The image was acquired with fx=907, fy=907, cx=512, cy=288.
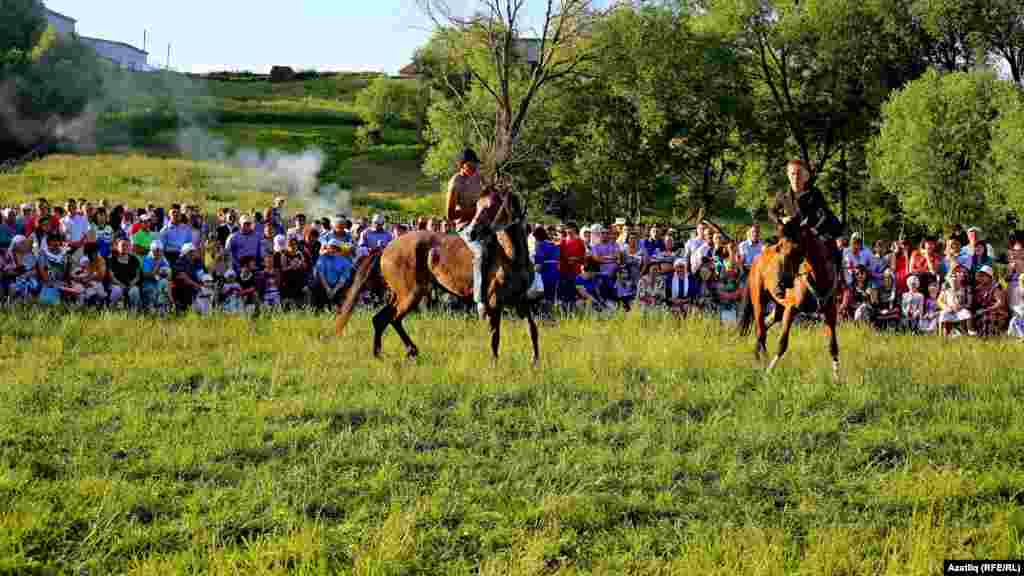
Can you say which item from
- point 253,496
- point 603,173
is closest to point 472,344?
point 253,496

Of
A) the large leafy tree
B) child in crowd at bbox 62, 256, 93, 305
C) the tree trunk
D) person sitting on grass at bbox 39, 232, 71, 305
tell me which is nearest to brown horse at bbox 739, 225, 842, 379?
child in crowd at bbox 62, 256, 93, 305

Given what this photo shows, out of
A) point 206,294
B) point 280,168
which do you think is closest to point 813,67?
point 280,168

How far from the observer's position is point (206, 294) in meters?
15.7

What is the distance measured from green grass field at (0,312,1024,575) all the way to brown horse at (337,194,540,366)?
53 centimetres

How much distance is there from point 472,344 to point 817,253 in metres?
4.66

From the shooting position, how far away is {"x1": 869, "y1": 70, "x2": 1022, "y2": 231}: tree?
3694 cm

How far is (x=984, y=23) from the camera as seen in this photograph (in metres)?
43.5

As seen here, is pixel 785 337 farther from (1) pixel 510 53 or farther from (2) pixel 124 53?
(2) pixel 124 53

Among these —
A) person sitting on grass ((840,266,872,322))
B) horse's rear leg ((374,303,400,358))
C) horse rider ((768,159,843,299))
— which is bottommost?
horse's rear leg ((374,303,400,358))

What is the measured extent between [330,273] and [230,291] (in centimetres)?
178

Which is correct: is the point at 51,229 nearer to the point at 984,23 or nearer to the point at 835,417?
the point at 835,417

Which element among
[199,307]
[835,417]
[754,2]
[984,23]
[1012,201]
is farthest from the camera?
[754,2]

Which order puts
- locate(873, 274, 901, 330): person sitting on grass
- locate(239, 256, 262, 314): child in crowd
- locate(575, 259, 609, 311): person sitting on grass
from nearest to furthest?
1. locate(239, 256, 262, 314): child in crowd
2. locate(873, 274, 901, 330): person sitting on grass
3. locate(575, 259, 609, 311): person sitting on grass

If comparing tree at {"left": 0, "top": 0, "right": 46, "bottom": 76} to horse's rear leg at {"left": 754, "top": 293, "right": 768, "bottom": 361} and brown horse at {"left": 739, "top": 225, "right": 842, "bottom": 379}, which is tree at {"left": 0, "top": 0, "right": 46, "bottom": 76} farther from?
brown horse at {"left": 739, "top": 225, "right": 842, "bottom": 379}
